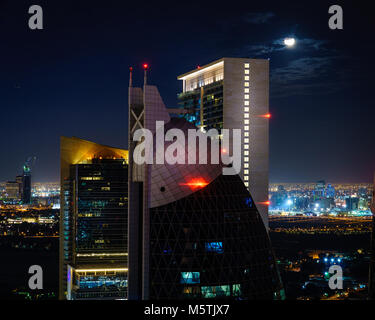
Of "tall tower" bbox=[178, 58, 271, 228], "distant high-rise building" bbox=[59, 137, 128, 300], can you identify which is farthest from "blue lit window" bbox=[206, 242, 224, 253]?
"distant high-rise building" bbox=[59, 137, 128, 300]

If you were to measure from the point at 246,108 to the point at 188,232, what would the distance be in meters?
98.4

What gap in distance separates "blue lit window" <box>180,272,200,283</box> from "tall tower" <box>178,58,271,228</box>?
93.1 meters

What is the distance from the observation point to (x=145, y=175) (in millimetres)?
60250

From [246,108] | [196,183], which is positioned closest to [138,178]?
[196,183]

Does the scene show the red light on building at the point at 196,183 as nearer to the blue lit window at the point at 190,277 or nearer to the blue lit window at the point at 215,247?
the blue lit window at the point at 215,247

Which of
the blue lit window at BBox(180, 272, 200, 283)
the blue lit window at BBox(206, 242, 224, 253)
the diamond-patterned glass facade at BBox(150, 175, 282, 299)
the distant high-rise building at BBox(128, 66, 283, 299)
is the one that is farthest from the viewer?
the blue lit window at BBox(206, 242, 224, 253)

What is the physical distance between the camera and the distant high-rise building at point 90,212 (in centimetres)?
16700

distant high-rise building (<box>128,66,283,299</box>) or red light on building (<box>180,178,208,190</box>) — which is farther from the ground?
red light on building (<box>180,178,208,190</box>)

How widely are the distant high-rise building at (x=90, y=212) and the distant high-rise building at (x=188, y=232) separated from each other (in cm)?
10371

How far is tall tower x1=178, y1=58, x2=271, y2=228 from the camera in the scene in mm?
150625

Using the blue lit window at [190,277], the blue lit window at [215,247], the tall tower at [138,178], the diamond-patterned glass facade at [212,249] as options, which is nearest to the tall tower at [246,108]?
the diamond-patterned glass facade at [212,249]

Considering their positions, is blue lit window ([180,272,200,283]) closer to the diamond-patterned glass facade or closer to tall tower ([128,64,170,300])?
the diamond-patterned glass facade

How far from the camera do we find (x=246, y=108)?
506 feet
